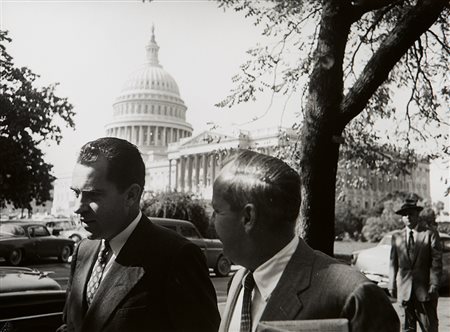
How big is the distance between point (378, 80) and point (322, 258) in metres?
3.39

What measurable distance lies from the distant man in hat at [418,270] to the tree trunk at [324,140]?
1987 millimetres

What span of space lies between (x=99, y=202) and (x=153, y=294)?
0.44 metres

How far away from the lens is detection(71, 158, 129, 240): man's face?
2.29 metres

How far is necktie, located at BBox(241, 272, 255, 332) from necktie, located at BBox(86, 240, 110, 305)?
2.80 feet

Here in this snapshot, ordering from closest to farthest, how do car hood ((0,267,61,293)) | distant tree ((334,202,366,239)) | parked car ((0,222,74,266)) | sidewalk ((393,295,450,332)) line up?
1. car hood ((0,267,61,293))
2. sidewalk ((393,295,450,332))
3. parked car ((0,222,74,266))
4. distant tree ((334,202,366,239))

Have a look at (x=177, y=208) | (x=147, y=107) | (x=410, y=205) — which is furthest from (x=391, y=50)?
(x=147, y=107)

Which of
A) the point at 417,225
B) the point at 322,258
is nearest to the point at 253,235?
the point at 322,258

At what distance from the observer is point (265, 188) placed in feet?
5.47

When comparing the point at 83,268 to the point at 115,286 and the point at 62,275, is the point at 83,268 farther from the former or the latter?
the point at 62,275

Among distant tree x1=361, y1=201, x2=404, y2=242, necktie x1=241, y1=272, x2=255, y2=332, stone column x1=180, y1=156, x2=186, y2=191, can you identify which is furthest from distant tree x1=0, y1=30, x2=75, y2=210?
stone column x1=180, y1=156, x2=186, y2=191

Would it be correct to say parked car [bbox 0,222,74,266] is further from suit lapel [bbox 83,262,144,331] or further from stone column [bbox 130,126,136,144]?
stone column [bbox 130,126,136,144]

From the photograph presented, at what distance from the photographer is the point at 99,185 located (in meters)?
2.32

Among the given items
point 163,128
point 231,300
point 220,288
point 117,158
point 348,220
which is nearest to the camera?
point 231,300

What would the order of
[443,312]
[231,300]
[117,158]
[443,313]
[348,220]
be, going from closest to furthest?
[231,300]
[117,158]
[443,313]
[443,312]
[348,220]
